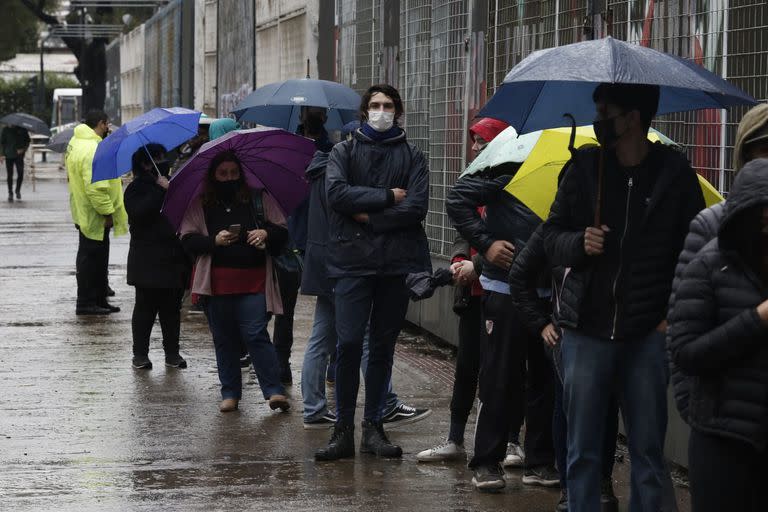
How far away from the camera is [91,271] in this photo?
1424 centimetres

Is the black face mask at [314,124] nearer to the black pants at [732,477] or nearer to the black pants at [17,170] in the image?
the black pants at [732,477]

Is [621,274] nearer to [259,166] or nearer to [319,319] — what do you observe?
[319,319]

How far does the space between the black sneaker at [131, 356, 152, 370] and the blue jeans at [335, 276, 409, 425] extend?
11.3ft

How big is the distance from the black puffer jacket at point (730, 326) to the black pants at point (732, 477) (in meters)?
0.05

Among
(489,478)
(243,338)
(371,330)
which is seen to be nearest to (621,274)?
(489,478)

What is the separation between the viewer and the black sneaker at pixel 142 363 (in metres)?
10.8

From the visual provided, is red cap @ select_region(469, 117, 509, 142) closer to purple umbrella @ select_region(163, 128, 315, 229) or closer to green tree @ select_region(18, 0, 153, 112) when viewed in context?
purple umbrella @ select_region(163, 128, 315, 229)

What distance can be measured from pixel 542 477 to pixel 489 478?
0.32 m

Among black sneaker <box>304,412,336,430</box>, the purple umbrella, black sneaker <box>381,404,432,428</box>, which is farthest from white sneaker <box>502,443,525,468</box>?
the purple umbrella

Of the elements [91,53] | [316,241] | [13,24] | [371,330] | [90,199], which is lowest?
[371,330]

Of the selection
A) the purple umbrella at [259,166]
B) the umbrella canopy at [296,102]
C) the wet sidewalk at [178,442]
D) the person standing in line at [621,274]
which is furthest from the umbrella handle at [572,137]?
the umbrella canopy at [296,102]

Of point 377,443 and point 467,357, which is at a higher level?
point 467,357

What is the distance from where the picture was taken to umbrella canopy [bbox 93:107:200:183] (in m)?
10.6

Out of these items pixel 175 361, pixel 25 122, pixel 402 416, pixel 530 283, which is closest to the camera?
pixel 530 283
